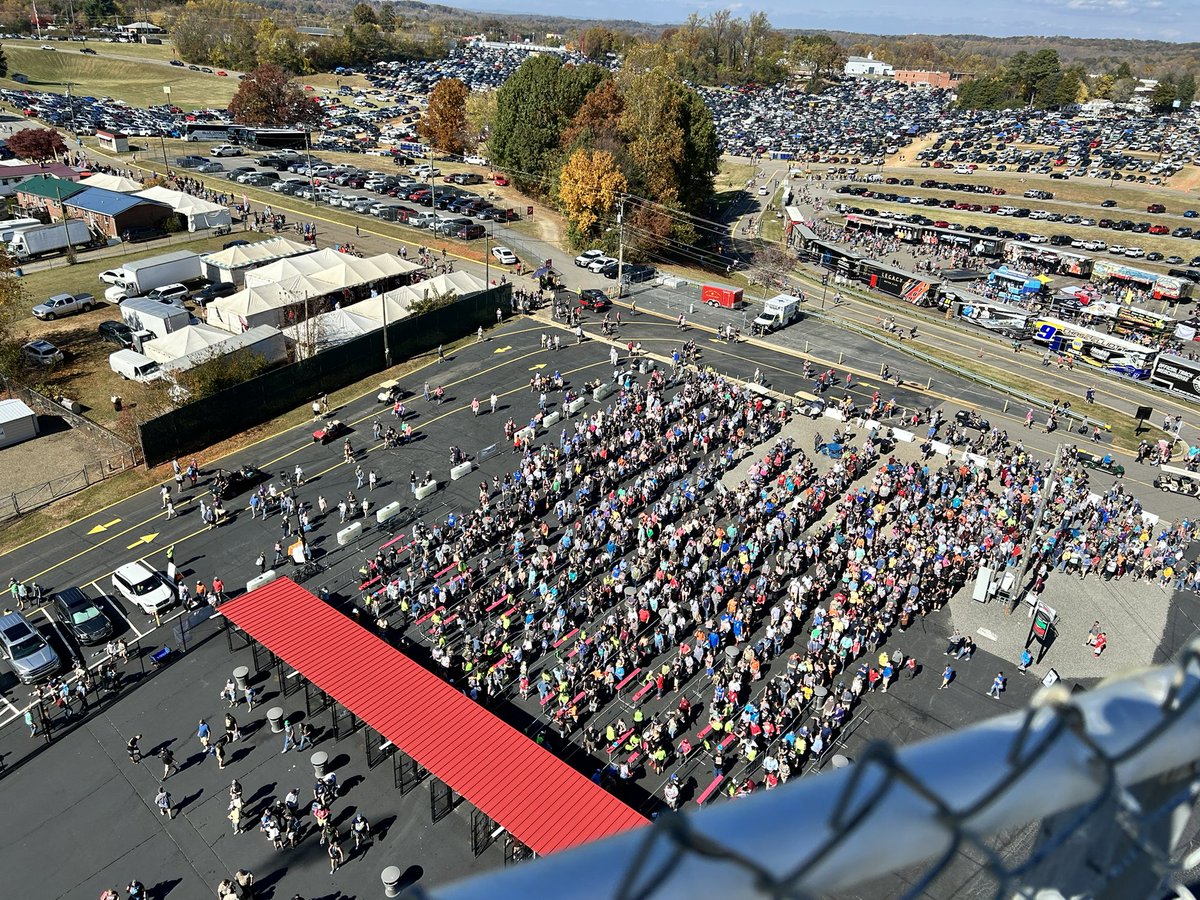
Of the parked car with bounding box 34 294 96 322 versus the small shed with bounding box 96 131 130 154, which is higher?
the small shed with bounding box 96 131 130 154

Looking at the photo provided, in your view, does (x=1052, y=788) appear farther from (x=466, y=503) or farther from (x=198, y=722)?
(x=466, y=503)

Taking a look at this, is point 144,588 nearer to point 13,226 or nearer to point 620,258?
point 620,258

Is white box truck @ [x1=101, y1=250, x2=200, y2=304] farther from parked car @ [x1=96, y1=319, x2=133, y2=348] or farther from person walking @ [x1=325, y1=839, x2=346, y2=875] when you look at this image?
person walking @ [x1=325, y1=839, x2=346, y2=875]

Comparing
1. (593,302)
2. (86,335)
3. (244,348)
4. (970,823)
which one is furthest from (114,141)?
(970,823)

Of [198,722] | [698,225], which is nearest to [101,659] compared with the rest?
[198,722]

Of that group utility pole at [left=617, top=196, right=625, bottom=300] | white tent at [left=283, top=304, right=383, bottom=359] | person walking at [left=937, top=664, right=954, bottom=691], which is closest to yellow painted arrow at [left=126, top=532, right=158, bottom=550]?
white tent at [left=283, top=304, right=383, bottom=359]
